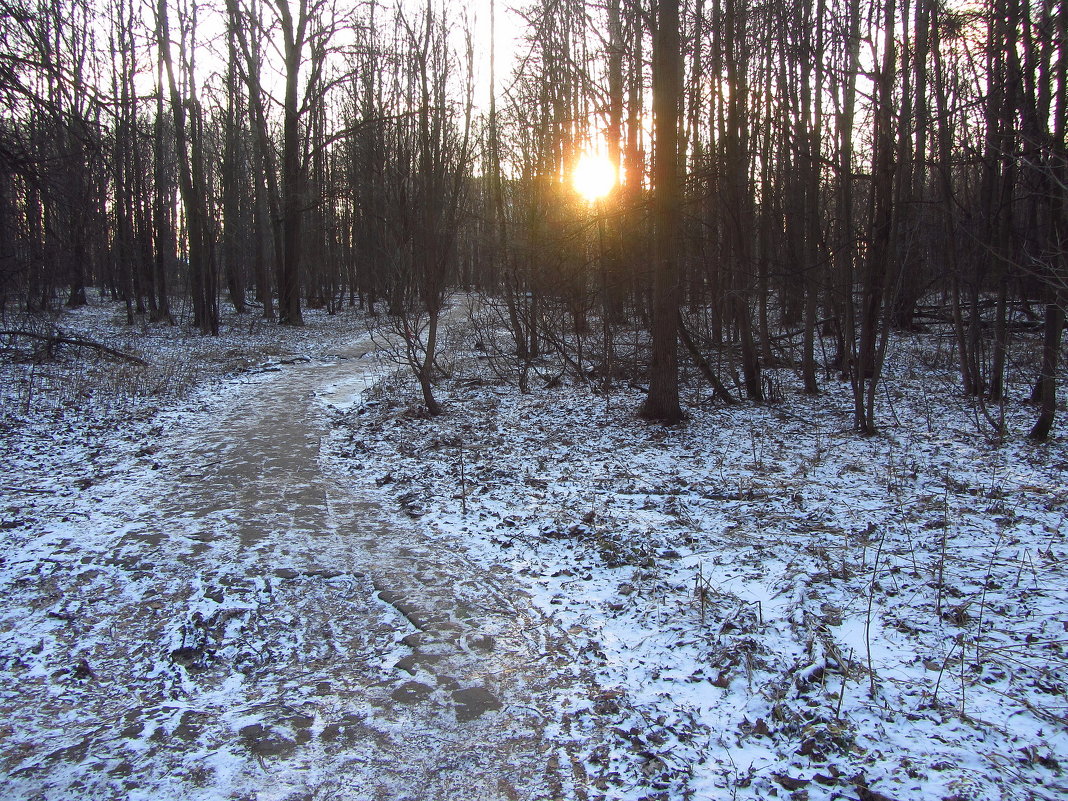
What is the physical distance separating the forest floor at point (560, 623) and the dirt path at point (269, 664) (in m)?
0.02

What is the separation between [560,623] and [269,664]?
1.87 metres

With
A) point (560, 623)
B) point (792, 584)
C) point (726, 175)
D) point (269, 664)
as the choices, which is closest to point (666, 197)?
point (726, 175)

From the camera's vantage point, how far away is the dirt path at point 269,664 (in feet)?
9.32

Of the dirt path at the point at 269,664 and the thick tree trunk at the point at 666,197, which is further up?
the thick tree trunk at the point at 666,197

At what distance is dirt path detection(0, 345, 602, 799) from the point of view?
9.32ft

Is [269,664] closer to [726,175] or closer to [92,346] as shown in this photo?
[726,175]

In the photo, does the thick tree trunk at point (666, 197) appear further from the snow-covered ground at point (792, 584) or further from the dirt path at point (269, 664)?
the dirt path at point (269, 664)

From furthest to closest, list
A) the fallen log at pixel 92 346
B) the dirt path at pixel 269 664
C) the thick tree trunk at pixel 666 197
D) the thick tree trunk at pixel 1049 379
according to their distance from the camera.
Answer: the fallen log at pixel 92 346, the thick tree trunk at pixel 666 197, the thick tree trunk at pixel 1049 379, the dirt path at pixel 269 664

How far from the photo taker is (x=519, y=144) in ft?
51.0

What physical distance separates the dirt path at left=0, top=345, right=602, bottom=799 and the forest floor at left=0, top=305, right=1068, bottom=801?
2 centimetres

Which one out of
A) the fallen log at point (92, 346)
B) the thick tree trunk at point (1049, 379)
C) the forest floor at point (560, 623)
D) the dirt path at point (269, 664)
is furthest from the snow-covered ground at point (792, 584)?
the fallen log at point (92, 346)

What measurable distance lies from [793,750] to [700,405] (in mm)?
8013

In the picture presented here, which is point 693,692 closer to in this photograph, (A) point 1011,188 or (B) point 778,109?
(A) point 1011,188

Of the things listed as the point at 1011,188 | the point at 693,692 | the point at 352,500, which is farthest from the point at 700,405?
the point at 693,692
